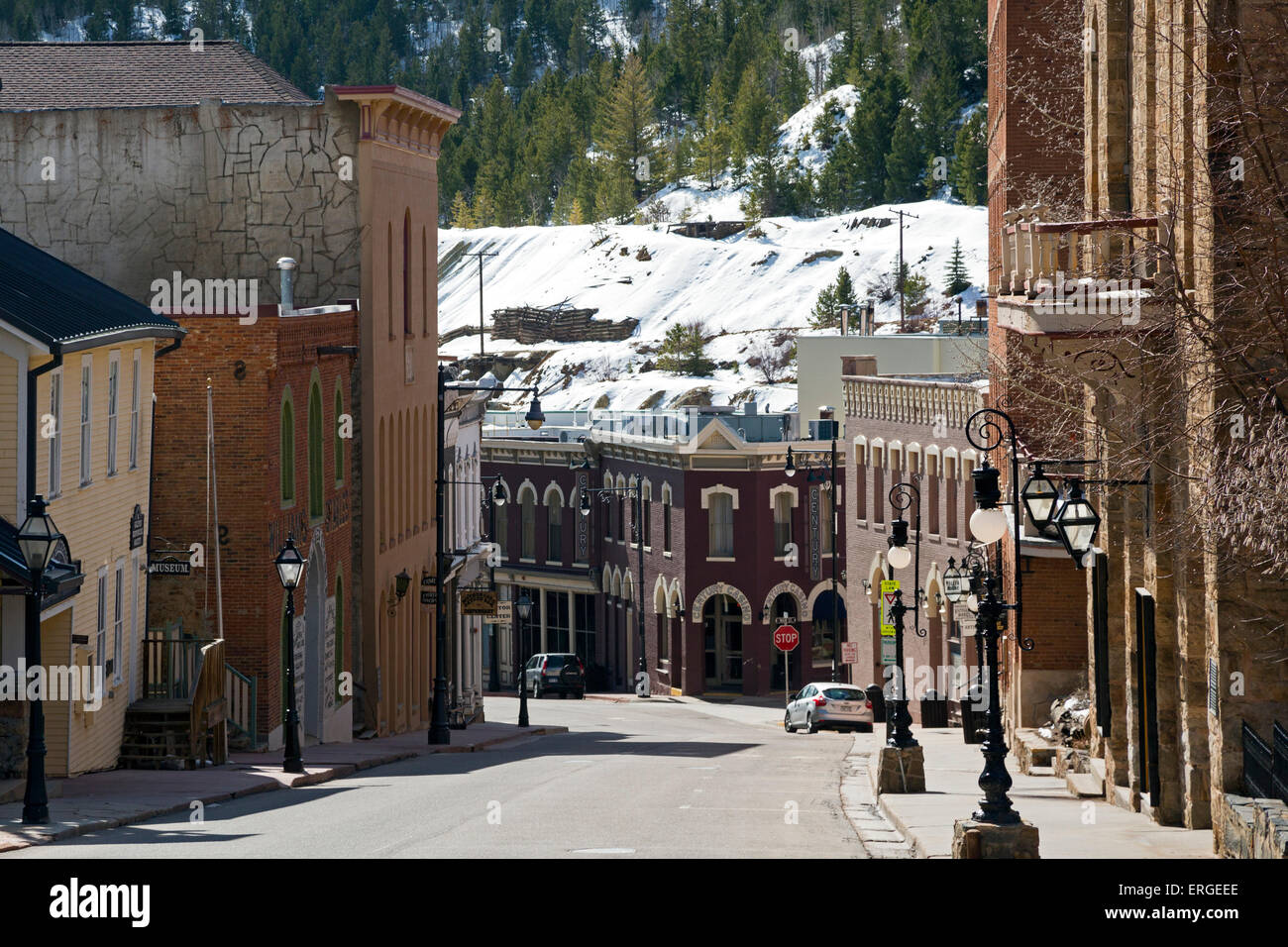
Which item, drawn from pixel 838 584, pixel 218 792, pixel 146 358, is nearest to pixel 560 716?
pixel 838 584

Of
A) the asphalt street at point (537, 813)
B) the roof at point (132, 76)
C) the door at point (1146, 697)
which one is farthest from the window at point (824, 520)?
the door at point (1146, 697)

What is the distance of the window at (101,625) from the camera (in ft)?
84.8

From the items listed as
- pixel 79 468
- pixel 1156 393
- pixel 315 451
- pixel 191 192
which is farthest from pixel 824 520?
pixel 1156 393

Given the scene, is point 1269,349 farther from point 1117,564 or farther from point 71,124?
point 71,124

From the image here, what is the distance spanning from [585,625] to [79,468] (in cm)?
4962

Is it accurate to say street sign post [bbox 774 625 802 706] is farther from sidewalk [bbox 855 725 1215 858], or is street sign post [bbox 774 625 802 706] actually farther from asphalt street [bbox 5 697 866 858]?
sidewalk [bbox 855 725 1215 858]

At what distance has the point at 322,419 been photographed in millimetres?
34750

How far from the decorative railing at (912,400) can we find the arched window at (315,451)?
18.6 m

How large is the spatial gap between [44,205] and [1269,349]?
97.4 feet

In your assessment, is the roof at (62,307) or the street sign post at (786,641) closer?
the roof at (62,307)

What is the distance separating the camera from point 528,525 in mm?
76625

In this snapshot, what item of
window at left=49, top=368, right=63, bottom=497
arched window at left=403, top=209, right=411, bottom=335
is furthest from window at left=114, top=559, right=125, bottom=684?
arched window at left=403, top=209, right=411, bottom=335

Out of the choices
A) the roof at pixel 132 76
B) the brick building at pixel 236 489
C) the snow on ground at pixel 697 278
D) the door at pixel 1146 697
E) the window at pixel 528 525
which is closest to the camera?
the door at pixel 1146 697

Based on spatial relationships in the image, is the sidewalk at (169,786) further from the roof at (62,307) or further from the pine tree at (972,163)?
the pine tree at (972,163)
